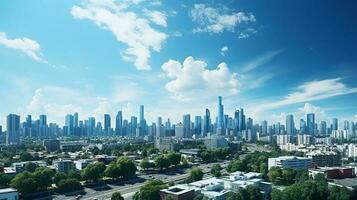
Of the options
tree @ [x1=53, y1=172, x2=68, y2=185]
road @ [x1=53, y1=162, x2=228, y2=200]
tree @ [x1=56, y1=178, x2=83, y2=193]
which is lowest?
road @ [x1=53, y1=162, x2=228, y2=200]

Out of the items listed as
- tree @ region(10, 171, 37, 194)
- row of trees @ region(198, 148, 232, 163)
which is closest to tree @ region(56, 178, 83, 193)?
tree @ region(10, 171, 37, 194)

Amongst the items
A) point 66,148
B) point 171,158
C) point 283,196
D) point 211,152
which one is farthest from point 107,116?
point 283,196

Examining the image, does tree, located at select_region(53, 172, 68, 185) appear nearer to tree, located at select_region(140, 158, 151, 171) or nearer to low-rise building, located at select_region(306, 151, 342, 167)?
tree, located at select_region(140, 158, 151, 171)

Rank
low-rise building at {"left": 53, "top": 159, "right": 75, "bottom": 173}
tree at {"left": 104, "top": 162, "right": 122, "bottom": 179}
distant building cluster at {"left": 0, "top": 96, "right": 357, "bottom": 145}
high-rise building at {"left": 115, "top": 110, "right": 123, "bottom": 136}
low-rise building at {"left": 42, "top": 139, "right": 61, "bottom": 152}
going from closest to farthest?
tree at {"left": 104, "top": 162, "right": 122, "bottom": 179} < low-rise building at {"left": 53, "top": 159, "right": 75, "bottom": 173} < low-rise building at {"left": 42, "top": 139, "right": 61, "bottom": 152} < distant building cluster at {"left": 0, "top": 96, "right": 357, "bottom": 145} < high-rise building at {"left": 115, "top": 110, "right": 123, "bottom": 136}

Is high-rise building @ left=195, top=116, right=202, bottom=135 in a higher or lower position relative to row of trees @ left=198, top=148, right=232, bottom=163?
higher

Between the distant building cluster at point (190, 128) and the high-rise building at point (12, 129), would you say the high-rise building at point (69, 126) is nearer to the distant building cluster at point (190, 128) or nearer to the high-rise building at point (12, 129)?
the distant building cluster at point (190, 128)

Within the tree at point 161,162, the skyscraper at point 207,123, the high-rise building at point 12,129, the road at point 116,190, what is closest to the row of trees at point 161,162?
the tree at point 161,162

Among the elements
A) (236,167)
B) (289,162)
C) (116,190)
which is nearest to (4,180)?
(116,190)

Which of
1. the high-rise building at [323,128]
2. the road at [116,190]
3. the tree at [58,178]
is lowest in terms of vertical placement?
the road at [116,190]

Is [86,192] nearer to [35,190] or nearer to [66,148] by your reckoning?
[35,190]
